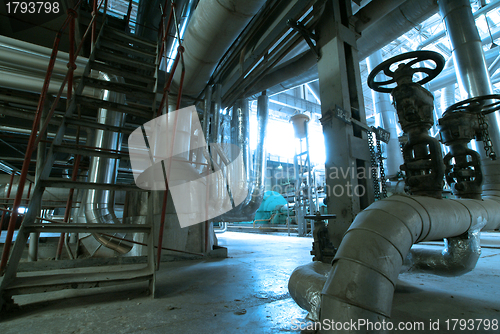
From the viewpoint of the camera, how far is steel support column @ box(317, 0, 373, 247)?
232 cm

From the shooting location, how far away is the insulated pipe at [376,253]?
98 cm

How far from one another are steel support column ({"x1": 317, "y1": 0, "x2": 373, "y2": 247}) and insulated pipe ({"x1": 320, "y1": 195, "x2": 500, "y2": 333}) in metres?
0.85

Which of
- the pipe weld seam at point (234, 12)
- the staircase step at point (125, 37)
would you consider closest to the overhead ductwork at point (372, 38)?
the pipe weld seam at point (234, 12)

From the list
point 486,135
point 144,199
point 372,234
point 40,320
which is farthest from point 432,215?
point 144,199

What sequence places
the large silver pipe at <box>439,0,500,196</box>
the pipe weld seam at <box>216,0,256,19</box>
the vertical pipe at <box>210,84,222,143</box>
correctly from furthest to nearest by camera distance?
the vertical pipe at <box>210,84,222,143</box> → the large silver pipe at <box>439,0,500,196</box> → the pipe weld seam at <box>216,0,256,19</box>

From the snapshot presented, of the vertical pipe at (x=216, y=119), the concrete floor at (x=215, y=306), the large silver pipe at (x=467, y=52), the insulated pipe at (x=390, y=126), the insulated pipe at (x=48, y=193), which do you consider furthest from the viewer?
the insulated pipe at (x=48, y=193)

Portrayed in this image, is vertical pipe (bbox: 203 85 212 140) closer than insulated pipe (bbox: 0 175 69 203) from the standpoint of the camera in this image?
Yes

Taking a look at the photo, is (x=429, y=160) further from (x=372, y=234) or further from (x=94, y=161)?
(x=94, y=161)

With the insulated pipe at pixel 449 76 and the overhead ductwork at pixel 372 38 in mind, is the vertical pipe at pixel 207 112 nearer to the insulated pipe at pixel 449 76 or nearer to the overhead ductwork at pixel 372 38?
the overhead ductwork at pixel 372 38

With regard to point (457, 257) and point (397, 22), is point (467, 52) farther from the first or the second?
point (457, 257)

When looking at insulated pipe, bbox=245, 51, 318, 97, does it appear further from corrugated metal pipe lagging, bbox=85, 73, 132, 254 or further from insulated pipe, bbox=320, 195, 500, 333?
insulated pipe, bbox=320, 195, 500, 333

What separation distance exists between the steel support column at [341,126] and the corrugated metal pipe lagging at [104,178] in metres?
3.16

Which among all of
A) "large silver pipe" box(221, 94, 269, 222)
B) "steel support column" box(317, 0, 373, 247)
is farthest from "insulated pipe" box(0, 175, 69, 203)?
"steel support column" box(317, 0, 373, 247)

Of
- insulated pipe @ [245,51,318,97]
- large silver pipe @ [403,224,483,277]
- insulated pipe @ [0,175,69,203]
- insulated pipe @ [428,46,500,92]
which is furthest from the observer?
insulated pipe @ [0,175,69,203]
